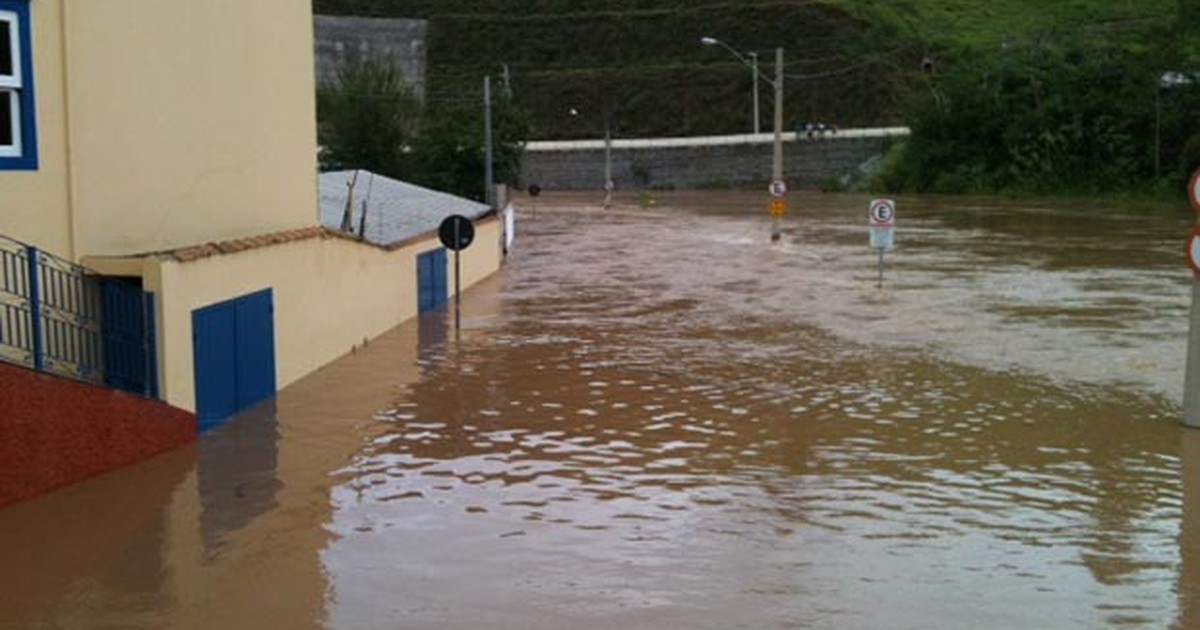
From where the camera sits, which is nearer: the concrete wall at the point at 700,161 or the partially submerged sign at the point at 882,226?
the partially submerged sign at the point at 882,226

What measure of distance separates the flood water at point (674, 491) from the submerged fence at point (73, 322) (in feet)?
3.43

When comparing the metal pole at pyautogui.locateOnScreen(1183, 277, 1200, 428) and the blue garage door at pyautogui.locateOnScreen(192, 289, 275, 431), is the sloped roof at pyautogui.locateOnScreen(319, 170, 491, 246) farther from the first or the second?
the metal pole at pyautogui.locateOnScreen(1183, 277, 1200, 428)

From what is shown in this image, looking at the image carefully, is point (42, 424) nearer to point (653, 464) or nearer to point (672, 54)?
point (653, 464)

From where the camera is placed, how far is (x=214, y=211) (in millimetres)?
15852

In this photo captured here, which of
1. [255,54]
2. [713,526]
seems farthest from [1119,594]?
[255,54]

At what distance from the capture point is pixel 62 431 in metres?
11.3

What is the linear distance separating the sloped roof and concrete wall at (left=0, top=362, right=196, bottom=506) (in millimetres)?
15356

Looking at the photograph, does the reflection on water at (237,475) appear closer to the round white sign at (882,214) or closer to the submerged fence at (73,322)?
the submerged fence at (73,322)

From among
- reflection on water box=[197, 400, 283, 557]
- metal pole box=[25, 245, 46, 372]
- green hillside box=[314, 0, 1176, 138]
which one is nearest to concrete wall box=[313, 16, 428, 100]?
green hillside box=[314, 0, 1176, 138]

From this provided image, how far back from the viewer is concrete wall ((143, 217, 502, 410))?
13203 mm

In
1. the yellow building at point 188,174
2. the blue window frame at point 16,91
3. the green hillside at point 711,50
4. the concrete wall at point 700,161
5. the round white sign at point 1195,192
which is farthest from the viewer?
the green hillside at point 711,50

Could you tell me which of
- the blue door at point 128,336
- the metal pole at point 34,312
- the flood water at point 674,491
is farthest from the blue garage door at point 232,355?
the metal pole at point 34,312

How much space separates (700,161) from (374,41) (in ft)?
123

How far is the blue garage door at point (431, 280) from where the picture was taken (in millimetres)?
25812
